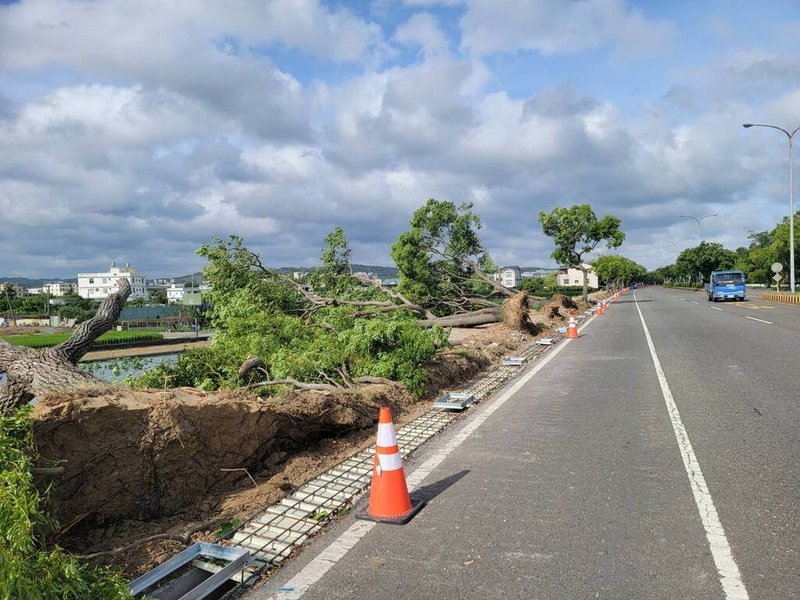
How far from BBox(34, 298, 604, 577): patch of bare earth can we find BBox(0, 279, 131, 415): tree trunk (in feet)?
2.76

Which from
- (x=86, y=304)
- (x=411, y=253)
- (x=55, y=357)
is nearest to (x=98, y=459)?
(x=55, y=357)

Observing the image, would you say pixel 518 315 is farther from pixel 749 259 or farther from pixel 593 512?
pixel 749 259

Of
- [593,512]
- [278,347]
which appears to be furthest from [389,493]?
[278,347]

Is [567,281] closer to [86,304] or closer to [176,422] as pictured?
[86,304]

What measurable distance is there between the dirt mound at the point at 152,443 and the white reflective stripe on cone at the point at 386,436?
1.55 metres

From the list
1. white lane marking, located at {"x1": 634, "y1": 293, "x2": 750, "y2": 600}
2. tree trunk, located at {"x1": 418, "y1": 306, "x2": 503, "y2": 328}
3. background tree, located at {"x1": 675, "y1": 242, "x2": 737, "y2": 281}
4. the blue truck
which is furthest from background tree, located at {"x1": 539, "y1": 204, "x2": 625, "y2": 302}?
background tree, located at {"x1": 675, "y1": 242, "x2": 737, "y2": 281}

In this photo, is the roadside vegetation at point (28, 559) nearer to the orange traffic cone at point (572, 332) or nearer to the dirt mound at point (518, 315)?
the dirt mound at point (518, 315)

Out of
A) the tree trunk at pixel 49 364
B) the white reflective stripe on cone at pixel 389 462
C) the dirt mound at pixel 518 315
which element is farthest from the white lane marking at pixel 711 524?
the dirt mound at pixel 518 315

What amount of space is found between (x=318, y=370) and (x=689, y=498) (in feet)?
17.0

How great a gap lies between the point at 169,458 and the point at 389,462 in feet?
5.93

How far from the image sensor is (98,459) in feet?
13.9

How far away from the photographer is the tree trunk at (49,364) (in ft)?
17.5

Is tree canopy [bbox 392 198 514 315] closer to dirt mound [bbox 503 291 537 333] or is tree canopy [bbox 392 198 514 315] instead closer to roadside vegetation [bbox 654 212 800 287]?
dirt mound [bbox 503 291 537 333]

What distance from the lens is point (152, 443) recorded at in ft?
15.1
